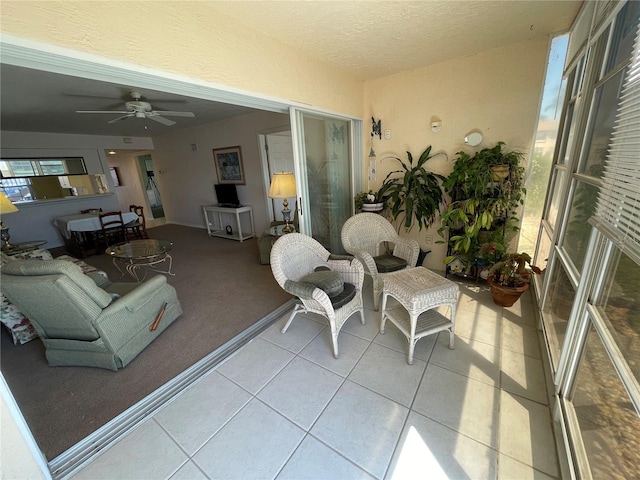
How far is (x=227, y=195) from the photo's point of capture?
5.53 m

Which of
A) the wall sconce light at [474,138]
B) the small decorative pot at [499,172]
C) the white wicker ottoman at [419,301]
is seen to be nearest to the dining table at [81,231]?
the white wicker ottoman at [419,301]

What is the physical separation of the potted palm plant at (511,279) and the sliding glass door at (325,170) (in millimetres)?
A: 1827

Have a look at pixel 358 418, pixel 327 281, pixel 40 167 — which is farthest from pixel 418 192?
pixel 40 167

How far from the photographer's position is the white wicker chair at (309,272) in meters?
1.88

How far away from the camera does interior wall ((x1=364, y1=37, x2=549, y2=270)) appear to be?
2447 millimetres

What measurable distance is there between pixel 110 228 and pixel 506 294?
6.41 metres

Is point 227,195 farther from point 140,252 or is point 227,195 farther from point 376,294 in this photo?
point 376,294

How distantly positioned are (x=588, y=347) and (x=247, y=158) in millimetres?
5316

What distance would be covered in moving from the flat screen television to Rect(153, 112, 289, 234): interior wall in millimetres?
123

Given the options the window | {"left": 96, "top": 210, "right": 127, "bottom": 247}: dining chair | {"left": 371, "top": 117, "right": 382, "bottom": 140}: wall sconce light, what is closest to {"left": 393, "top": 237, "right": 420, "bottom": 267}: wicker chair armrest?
{"left": 371, "top": 117, "right": 382, "bottom": 140}: wall sconce light

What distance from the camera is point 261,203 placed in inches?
206

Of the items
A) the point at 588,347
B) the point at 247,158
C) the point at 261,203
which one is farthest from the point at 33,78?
the point at 588,347

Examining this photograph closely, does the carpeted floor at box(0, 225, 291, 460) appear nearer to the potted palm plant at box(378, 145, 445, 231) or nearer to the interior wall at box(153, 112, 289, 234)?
the potted palm plant at box(378, 145, 445, 231)

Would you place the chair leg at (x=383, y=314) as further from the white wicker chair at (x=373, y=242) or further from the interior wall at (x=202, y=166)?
the interior wall at (x=202, y=166)
